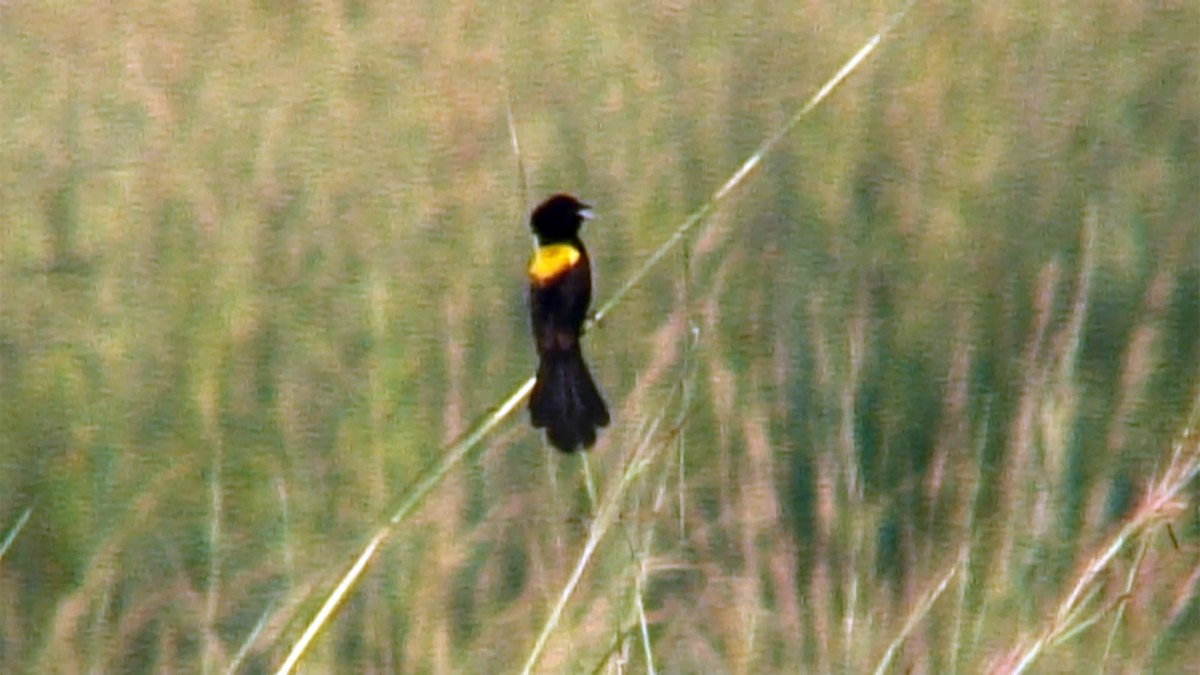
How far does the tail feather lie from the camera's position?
3.51 ft

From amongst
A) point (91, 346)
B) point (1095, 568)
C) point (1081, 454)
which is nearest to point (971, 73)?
point (1081, 454)

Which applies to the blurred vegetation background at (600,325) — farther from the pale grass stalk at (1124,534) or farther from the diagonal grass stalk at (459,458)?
the pale grass stalk at (1124,534)

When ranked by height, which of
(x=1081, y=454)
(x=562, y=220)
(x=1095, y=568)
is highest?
(x=562, y=220)

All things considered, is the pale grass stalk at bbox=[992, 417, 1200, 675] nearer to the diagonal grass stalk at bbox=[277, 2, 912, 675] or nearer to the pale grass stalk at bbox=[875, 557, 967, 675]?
the pale grass stalk at bbox=[875, 557, 967, 675]

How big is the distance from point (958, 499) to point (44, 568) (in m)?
0.70

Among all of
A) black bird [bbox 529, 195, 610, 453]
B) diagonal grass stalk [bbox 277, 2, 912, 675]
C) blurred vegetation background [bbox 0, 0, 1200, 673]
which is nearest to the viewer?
diagonal grass stalk [bbox 277, 2, 912, 675]

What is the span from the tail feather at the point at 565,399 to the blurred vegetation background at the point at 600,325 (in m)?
0.07

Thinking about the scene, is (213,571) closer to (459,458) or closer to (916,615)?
(459,458)

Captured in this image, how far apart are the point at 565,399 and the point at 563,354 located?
0.03m

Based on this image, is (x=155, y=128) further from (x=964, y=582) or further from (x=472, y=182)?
(x=964, y=582)

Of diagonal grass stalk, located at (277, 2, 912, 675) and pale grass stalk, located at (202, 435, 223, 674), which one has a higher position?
diagonal grass stalk, located at (277, 2, 912, 675)

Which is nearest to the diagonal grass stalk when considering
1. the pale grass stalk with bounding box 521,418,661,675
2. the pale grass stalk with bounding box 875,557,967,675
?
the pale grass stalk with bounding box 521,418,661,675

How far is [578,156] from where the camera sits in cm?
137

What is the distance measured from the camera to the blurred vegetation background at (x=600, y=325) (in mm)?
1222
